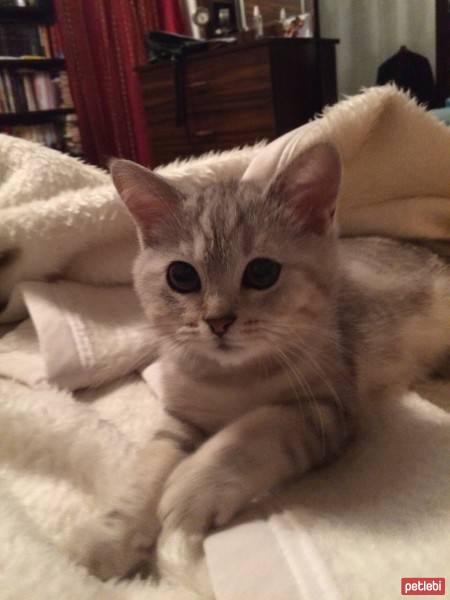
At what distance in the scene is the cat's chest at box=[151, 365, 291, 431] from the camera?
2.42 feet

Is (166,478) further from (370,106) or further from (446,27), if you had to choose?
(446,27)

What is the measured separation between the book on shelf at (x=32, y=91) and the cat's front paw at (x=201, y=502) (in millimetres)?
3509

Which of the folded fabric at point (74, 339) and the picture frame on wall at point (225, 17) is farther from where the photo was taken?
the picture frame on wall at point (225, 17)

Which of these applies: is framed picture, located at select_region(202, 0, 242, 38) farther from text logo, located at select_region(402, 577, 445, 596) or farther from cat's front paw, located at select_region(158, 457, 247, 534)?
text logo, located at select_region(402, 577, 445, 596)

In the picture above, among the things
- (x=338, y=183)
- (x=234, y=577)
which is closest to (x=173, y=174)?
(x=338, y=183)

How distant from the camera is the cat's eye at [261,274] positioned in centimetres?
69

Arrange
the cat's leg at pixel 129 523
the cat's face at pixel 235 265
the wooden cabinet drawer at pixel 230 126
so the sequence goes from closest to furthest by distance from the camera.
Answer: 1. the cat's leg at pixel 129 523
2. the cat's face at pixel 235 265
3. the wooden cabinet drawer at pixel 230 126

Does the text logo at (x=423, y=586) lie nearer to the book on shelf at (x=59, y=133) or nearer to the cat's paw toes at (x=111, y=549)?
the cat's paw toes at (x=111, y=549)

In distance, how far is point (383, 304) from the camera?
967mm

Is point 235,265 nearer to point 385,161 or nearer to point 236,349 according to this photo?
point 236,349

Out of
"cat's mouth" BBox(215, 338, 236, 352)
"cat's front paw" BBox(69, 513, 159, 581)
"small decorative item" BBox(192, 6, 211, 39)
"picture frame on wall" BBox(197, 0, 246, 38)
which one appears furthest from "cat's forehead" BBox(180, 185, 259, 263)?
"small decorative item" BBox(192, 6, 211, 39)

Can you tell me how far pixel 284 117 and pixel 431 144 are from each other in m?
1.30

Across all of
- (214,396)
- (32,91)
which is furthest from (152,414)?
(32,91)

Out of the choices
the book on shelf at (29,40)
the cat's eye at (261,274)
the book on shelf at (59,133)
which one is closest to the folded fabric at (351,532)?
the cat's eye at (261,274)
